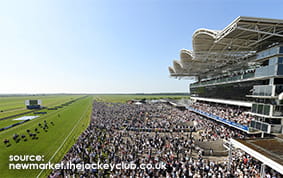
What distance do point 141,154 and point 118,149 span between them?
3.17 meters

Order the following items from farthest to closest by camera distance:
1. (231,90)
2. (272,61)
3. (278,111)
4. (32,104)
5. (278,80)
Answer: (32,104)
(231,90)
(272,61)
(278,80)
(278,111)

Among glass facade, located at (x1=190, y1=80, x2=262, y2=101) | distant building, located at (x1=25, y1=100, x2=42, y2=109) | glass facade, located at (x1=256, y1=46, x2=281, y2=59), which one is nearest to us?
glass facade, located at (x1=256, y1=46, x2=281, y2=59)

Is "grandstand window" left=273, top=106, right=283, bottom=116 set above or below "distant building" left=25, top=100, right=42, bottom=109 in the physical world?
above

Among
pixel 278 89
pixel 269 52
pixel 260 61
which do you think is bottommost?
pixel 278 89

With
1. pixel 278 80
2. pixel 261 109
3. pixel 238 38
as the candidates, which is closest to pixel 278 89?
pixel 278 80

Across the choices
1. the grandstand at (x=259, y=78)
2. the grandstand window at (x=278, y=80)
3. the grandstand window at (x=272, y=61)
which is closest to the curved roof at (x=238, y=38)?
the grandstand at (x=259, y=78)

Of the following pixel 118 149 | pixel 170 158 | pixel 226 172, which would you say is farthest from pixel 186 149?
pixel 118 149

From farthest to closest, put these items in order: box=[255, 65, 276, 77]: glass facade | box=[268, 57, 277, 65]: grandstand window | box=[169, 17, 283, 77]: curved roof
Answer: box=[255, 65, 276, 77]: glass facade, box=[169, 17, 283, 77]: curved roof, box=[268, 57, 277, 65]: grandstand window

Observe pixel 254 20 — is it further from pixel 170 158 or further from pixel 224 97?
pixel 224 97

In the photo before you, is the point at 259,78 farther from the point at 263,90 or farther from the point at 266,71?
the point at 263,90

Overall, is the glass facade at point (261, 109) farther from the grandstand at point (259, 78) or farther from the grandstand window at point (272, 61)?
the grandstand window at point (272, 61)

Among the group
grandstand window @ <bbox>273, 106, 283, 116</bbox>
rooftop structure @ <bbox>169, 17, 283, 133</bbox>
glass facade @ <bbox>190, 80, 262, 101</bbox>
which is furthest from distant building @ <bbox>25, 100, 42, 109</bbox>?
grandstand window @ <bbox>273, 106, 283, 116</bbox>

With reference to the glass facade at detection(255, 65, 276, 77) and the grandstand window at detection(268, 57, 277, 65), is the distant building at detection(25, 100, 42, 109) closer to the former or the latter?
the glass facade at detection(255, 65, 276, 77)

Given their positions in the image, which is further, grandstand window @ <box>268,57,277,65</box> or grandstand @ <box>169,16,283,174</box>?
grandstand window @ <box>268,57,277,65</box>
